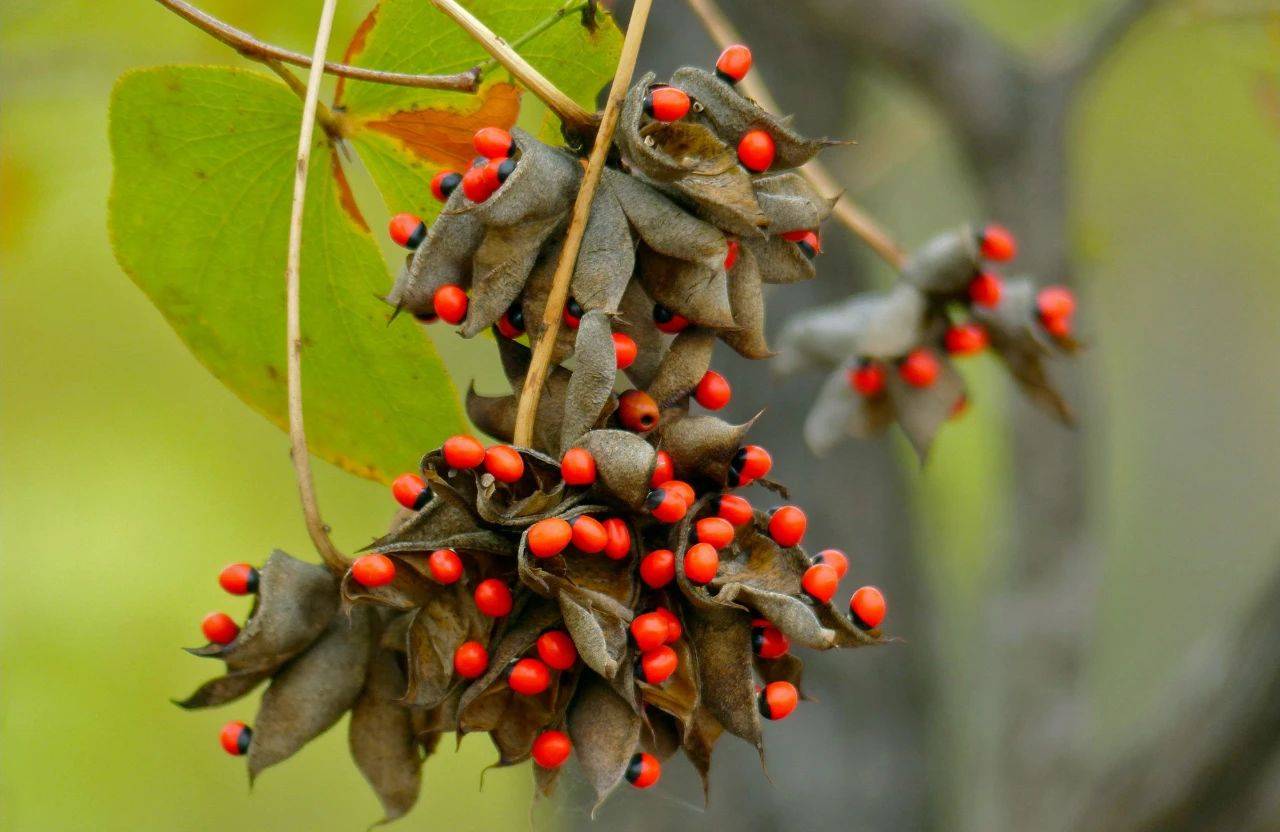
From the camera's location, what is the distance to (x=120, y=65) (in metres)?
2.73

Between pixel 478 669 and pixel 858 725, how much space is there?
2.56 meters

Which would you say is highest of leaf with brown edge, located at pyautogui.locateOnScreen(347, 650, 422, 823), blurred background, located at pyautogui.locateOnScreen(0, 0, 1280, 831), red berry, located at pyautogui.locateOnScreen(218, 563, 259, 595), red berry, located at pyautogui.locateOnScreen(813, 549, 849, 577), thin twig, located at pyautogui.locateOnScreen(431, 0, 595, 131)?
thin twig, located at pyautogui.locateOnScreen(431, 0, 595, 131)

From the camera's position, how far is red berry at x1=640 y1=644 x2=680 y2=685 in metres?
0.90

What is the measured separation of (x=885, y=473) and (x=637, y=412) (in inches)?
101

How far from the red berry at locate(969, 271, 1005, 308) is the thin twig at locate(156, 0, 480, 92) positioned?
77cm

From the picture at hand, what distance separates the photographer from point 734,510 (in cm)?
97

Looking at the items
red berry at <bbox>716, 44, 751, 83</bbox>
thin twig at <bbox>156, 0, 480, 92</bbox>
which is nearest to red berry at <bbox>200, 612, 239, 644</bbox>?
thin twig at <bbox>156, 0, 480, 92</bbox>

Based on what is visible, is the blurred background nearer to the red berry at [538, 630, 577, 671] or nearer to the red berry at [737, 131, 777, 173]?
the red berry at [538, 630, 577, 671]

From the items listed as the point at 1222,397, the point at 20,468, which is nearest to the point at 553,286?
the point at 20,468

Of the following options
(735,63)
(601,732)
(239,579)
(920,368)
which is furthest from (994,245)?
(239,579)

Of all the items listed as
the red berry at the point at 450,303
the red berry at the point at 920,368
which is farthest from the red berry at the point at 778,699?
the red berry at the point at 920,368

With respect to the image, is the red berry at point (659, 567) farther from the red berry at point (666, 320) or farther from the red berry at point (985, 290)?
the red berry at point (985, 290)

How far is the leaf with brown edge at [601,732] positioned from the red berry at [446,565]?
130 mm

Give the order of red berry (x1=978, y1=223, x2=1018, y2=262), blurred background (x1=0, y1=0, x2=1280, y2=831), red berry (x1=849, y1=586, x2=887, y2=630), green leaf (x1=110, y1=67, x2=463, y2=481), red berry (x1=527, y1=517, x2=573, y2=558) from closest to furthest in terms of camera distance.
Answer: red berry (x1=527, y1=517, x2=573, y2=558)
red berry (x1=849, y1=586, x2=887, y2=630)
green leaf (x1=110, y1=67, x2=463, y2=481)
red berry (x1=978, y1=223, x2=1018, y2=262)
blurred background (x1=0, y1=0, x2=1280, y2=831)
